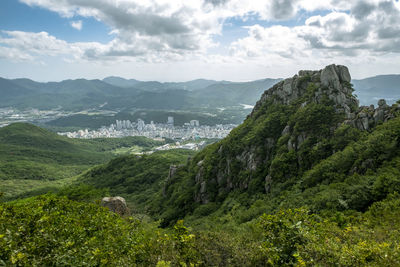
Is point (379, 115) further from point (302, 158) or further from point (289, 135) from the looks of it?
point (289, 135)

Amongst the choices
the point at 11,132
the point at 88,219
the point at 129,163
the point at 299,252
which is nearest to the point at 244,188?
the point at 88,219

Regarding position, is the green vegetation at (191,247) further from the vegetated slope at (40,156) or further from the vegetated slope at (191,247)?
the vegetated slope at (40,156)

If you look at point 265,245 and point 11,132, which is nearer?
point 265,245

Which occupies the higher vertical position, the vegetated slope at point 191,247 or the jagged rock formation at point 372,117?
the jagged rock formation at point 372,117

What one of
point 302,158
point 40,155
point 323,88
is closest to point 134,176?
point 302,158

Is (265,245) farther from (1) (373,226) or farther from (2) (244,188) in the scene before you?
(2) (244,188)

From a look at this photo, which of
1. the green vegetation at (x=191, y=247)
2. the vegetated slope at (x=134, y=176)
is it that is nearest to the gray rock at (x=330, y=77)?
the green vegetation at (x=191, y=247)

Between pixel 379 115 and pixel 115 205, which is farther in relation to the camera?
pixel 115 205
